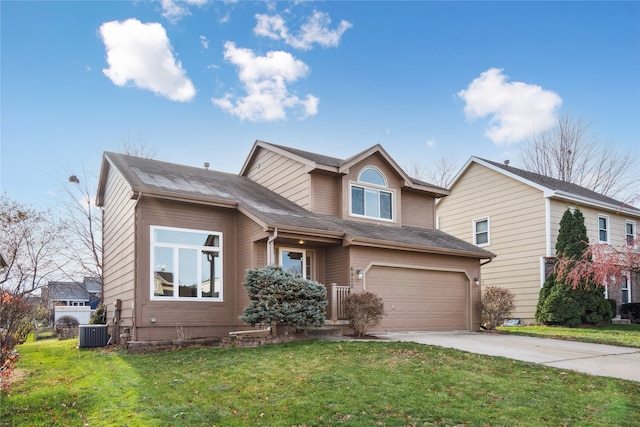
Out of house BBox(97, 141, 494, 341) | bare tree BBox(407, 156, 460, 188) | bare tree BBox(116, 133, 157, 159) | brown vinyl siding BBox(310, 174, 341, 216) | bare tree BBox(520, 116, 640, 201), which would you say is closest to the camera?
house BBox(97, 141, 494, 341)

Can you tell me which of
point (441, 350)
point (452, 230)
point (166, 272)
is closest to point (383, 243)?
point (441, 350)

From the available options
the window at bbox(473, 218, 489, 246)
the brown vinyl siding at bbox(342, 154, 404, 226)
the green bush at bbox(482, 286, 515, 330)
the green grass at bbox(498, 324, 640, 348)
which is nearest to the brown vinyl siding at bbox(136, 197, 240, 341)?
the brown vinyl siding at bbox(342, 154, 404, 226)

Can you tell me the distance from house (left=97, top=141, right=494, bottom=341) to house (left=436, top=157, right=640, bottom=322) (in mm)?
4460

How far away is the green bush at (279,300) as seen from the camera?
11594 mm

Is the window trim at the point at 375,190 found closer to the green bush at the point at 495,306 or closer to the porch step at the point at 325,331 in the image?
the green bush at the point at 495,306

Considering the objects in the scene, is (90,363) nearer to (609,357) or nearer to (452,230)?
(609,357)

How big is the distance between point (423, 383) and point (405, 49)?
1259cm

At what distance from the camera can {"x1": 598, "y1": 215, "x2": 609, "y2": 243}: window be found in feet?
71.1

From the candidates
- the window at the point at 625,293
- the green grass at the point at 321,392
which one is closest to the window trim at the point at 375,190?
the green grass at the point at 321,392

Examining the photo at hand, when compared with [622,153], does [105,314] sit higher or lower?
lower

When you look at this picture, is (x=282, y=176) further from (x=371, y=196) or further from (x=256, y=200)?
(x=371, y=196)

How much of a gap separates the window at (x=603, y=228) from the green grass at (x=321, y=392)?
584 inches

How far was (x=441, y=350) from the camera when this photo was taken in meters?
10.4

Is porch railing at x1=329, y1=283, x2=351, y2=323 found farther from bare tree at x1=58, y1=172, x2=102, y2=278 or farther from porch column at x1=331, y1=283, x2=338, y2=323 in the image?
bare tree at x1=58, y1=172, x2=102, y2=278
